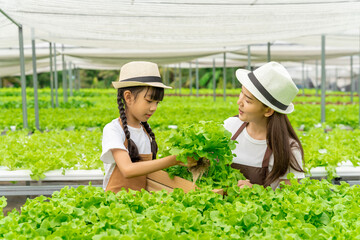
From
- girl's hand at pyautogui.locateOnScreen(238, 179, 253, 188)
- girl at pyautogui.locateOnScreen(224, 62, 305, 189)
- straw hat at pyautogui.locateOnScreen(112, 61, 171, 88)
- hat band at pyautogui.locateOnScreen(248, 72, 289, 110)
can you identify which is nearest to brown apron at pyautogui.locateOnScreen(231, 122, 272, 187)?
girl at pyautogui.locateOnScreen(224, 62, 305, 189)

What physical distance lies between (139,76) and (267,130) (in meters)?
0.83

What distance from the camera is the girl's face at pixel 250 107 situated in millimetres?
2408

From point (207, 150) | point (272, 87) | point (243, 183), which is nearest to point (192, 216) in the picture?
point (207, 150)

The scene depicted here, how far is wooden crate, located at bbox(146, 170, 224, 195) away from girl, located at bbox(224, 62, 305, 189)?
1.04 ft

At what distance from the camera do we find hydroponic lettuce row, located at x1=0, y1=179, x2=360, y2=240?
1712 millimetres

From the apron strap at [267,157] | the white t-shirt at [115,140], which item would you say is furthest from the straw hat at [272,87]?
the white t-shirt at [115,140]

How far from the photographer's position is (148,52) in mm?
10531

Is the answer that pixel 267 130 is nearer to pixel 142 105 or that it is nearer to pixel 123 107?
pixel 142 105

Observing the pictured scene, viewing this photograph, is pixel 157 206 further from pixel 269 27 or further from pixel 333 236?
pixel 269 27

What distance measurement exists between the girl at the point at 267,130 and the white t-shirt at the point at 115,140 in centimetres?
58

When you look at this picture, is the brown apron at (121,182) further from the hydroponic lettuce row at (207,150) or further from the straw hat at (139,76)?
the straw hat at (139,76)

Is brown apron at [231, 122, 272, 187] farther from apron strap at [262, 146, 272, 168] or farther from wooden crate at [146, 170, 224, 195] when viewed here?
wooden crate at [146, 170, 224, 195]

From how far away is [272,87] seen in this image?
2338 mm

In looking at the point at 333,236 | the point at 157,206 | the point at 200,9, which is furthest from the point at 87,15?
the point at 333,236
